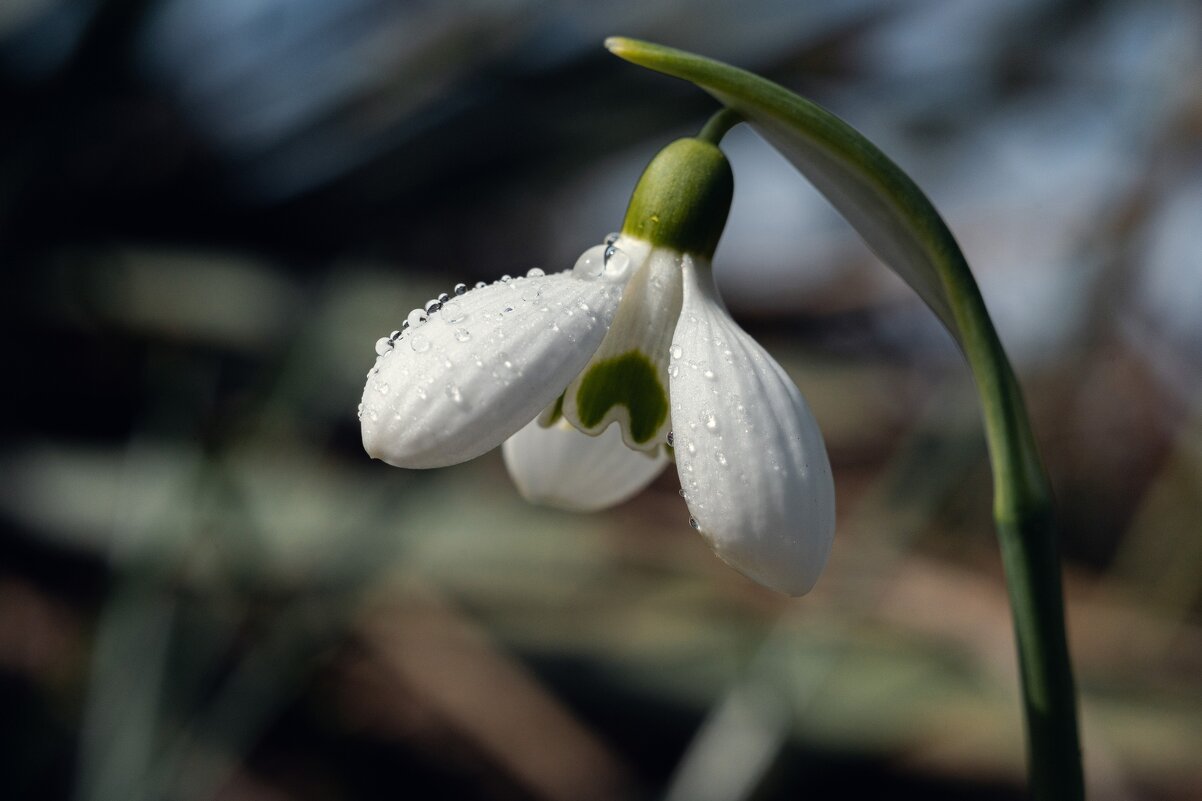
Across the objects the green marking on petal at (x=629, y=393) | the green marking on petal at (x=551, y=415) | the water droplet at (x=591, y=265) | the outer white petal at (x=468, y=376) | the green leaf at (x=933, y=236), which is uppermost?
the green leaf at (x=933, y=236)

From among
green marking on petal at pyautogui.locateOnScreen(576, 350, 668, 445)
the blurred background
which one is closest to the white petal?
green marking on petal at pyautogui.locateOnScreen(576, 350, 668, 445)

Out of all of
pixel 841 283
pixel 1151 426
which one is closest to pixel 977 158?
pixel 841 283

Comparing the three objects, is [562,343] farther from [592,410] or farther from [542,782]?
[542,782]

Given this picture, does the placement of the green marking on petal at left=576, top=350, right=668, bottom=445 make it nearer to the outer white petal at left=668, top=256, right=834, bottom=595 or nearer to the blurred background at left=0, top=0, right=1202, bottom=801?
the outer white petal at left=668, top=256, right=834, bottom=595

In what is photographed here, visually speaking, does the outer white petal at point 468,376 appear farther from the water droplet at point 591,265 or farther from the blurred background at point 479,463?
the blurred background at point 479,463

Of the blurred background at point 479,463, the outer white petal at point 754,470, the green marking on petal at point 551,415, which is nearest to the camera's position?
the outer white petal at point 754,470

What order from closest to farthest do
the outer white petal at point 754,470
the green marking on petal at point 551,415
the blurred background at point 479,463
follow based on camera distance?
the outer white petal at point 754,470 < the green marking on petal at point 551,415 < the blurred background at point 479,463

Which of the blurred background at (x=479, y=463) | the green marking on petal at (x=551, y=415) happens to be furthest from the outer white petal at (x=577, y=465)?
the blurred background at (x=479, y=463)
